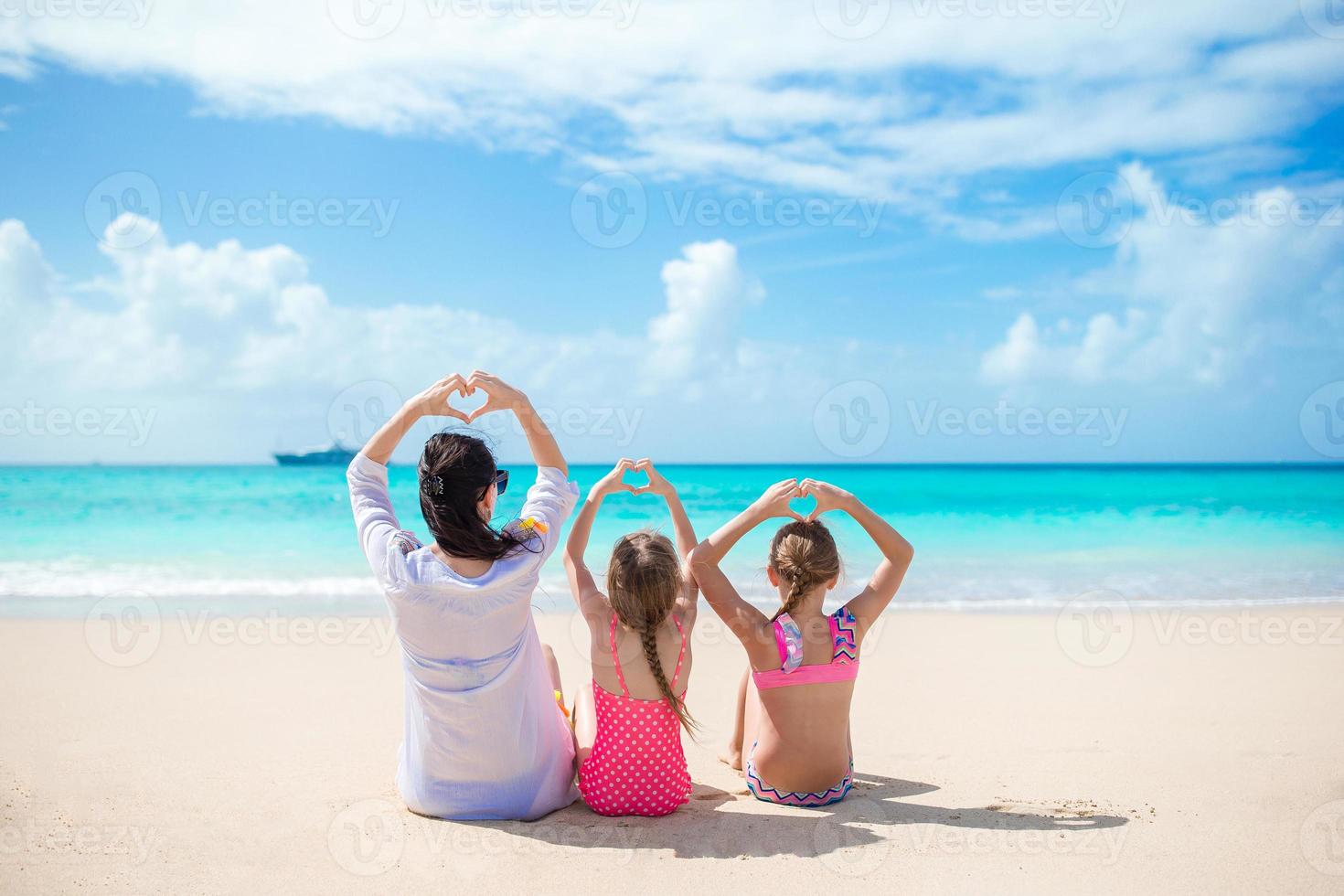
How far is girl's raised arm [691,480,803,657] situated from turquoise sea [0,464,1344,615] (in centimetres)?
618

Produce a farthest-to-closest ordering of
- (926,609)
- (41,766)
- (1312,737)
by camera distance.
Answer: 1. (926,609)
2. (1312,737)
3. (41,766)

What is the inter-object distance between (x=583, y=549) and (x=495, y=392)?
0.82m

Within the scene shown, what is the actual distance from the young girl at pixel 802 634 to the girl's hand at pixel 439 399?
1.21 m

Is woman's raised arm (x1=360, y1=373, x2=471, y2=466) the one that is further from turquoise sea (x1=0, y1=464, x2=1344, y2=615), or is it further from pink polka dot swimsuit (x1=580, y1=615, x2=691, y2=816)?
turquoise sea (x1=0, y1=464, x2=1344, y2=615)

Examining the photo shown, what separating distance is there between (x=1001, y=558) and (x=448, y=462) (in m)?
13.7

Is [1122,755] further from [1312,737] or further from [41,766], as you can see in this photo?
[41,766]

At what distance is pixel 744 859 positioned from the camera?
3402 millimetres

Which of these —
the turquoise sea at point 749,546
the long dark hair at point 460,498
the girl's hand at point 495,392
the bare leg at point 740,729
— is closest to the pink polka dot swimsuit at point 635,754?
the bare leg at point 740,729

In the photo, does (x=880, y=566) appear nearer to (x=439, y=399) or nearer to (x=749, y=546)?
(x=439, y=399)

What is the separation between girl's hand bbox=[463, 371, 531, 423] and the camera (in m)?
3.51

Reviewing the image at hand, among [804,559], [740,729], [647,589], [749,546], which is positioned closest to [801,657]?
[804,559]

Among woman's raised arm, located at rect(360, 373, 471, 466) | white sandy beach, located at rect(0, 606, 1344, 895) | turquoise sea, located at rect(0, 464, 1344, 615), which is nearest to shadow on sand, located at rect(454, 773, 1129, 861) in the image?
white sandy beach, located at rect(0, 606, 1344, 895)

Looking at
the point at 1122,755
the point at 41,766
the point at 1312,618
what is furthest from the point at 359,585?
the point at 1312,618

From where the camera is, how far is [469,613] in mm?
3326
